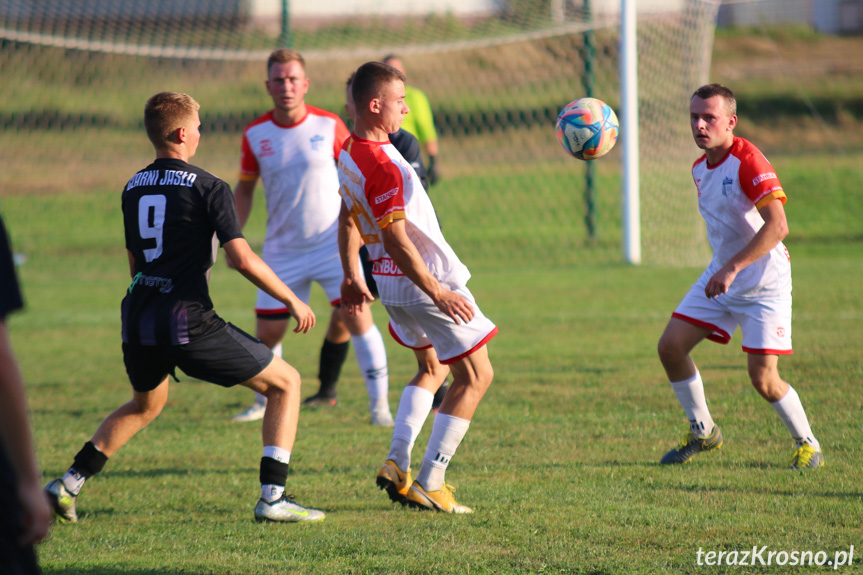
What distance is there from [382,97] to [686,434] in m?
2.47

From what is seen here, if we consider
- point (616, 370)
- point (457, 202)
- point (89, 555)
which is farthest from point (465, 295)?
point (457, 202)

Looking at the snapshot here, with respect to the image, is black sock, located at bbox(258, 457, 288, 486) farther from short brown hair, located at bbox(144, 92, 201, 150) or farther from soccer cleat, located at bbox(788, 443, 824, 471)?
soccer cleat, located at bbox(788, 443, 824, 471)

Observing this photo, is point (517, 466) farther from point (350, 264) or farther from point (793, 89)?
point (793, 89)

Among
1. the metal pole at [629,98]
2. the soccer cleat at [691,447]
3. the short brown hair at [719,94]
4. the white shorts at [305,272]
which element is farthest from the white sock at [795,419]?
the metal pole at [629,98]

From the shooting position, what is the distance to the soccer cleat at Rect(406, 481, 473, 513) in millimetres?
3961

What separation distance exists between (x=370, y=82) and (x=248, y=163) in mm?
2532

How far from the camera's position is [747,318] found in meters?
4.55

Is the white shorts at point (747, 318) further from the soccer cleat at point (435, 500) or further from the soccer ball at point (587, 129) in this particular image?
the soccer cleat at point (435, 500)

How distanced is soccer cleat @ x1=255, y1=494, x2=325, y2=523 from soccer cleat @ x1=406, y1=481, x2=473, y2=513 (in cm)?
48

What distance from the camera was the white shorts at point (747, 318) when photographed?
445 centimetres

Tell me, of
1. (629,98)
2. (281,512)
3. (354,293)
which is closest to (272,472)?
(281,512)

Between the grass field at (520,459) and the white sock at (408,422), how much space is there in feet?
0.84

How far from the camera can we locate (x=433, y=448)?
4.00 m

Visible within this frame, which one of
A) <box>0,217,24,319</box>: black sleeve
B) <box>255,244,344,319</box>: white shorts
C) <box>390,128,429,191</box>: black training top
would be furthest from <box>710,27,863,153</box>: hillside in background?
<box>0,217,24,319</box>: black sleeve
